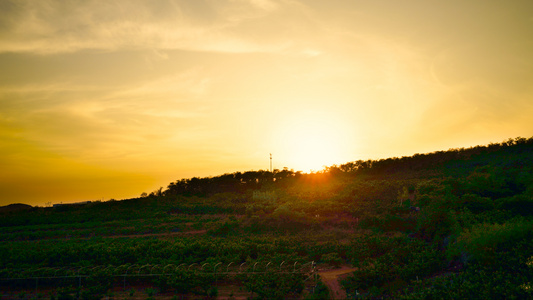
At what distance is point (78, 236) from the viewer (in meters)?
36.4

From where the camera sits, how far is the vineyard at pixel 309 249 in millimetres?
16469

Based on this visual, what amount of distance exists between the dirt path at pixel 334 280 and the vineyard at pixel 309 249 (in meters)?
0.10

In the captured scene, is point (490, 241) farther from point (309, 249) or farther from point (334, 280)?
point (309, 249)

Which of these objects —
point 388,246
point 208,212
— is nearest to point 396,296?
point 388,246

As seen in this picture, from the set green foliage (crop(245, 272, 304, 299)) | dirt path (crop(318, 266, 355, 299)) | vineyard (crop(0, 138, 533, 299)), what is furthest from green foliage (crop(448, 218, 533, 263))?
green foliage (crop(245, 272, 304, 299))

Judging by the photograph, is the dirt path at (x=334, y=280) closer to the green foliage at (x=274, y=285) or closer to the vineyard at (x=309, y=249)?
the vineyard at (x=309, y=249)

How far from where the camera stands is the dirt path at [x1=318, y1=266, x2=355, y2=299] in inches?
639

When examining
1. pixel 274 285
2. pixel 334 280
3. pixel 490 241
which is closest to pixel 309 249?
pixel 334 280

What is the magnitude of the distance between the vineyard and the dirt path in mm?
96

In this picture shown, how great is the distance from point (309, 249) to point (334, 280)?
5698mm

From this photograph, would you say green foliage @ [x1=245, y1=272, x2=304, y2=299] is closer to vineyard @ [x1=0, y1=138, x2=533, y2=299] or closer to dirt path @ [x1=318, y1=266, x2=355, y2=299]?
vineyard @ [x1=0, y1=138, x2=533, y2=299]

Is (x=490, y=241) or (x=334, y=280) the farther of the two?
(x=334, y=280)

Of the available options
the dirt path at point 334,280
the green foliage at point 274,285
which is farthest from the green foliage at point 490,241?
the green foliage at point 274,285

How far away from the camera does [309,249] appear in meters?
24.1
